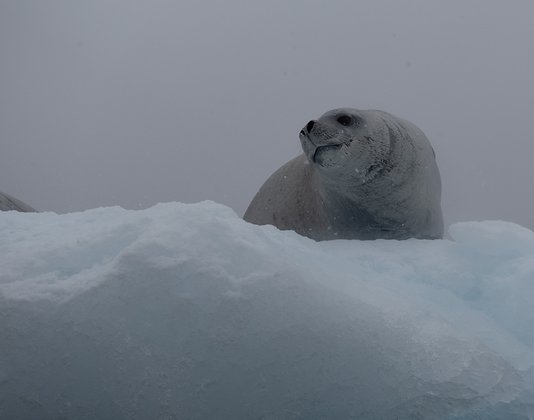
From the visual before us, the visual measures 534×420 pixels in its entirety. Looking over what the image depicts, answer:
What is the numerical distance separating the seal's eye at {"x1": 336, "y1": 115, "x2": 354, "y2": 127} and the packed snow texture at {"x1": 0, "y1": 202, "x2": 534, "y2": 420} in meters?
1.22

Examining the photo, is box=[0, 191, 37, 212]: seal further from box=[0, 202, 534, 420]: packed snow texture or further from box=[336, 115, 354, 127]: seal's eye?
box=[0, 202, 534, 420]: packed snow texture

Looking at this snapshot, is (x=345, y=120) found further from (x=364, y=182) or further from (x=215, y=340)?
(x=215, y=340)

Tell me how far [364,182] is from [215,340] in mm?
1557

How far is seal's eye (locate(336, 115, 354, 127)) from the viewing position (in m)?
2.41

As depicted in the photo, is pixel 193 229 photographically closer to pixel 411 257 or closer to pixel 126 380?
pixel 126 380

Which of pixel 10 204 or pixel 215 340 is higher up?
pixel 215 340

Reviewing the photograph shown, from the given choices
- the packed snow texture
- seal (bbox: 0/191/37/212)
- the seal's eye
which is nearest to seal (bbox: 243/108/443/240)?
the seal's eye

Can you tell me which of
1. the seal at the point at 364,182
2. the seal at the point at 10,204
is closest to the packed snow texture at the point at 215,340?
the seal at the point at 364,182

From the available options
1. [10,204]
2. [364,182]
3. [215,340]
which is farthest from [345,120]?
[10,204]

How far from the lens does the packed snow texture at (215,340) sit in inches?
A: 40.8

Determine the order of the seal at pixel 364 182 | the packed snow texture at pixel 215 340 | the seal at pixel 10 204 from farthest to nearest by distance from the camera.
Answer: the seal at pixel 10 204 → the seal at pixel 364 182 → the packed snow texture at pixel 215 340

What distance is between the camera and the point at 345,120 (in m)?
2.42

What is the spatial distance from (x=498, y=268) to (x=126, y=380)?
1.12m

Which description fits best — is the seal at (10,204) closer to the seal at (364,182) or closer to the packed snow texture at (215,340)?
the seal at (364,182)
